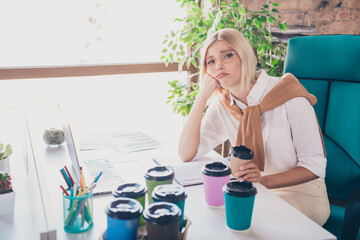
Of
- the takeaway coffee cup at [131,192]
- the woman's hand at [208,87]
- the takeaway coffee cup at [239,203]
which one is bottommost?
the takeaway coffee cup at [239,203]

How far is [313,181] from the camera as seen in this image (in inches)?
60.7

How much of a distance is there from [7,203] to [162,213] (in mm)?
585

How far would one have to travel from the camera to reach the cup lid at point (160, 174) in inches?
38.4

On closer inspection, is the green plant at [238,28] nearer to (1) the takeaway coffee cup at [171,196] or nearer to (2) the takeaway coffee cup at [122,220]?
(1) the takeaway coffee cup at [171,196]

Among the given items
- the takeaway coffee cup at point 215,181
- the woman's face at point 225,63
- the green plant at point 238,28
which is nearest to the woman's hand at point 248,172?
the takeaway coffee cup at point 215,181

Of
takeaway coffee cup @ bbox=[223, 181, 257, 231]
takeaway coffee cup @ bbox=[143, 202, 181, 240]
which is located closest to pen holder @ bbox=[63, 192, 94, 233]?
takeaway coffee cup @ bbox=[143, 202, 181, 240]

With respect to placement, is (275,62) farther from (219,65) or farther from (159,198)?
(159,198)

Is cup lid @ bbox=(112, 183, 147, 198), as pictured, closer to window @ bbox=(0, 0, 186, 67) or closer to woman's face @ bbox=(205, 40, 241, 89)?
woman's face @ bbox=(205, 40, 241, 89)

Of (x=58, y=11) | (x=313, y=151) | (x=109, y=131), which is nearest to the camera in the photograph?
(x=313, y=151)

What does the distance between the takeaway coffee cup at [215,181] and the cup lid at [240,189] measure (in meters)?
0.11

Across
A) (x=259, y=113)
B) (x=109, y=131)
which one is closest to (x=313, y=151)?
(x=259, y=113)

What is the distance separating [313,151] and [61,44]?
2143 millimetres

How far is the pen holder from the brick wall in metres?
2.03

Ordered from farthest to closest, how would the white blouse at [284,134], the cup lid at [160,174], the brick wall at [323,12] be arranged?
the brick wall at [323,12] → the white blouse at [284,134] → the cup lid at [160,174]
